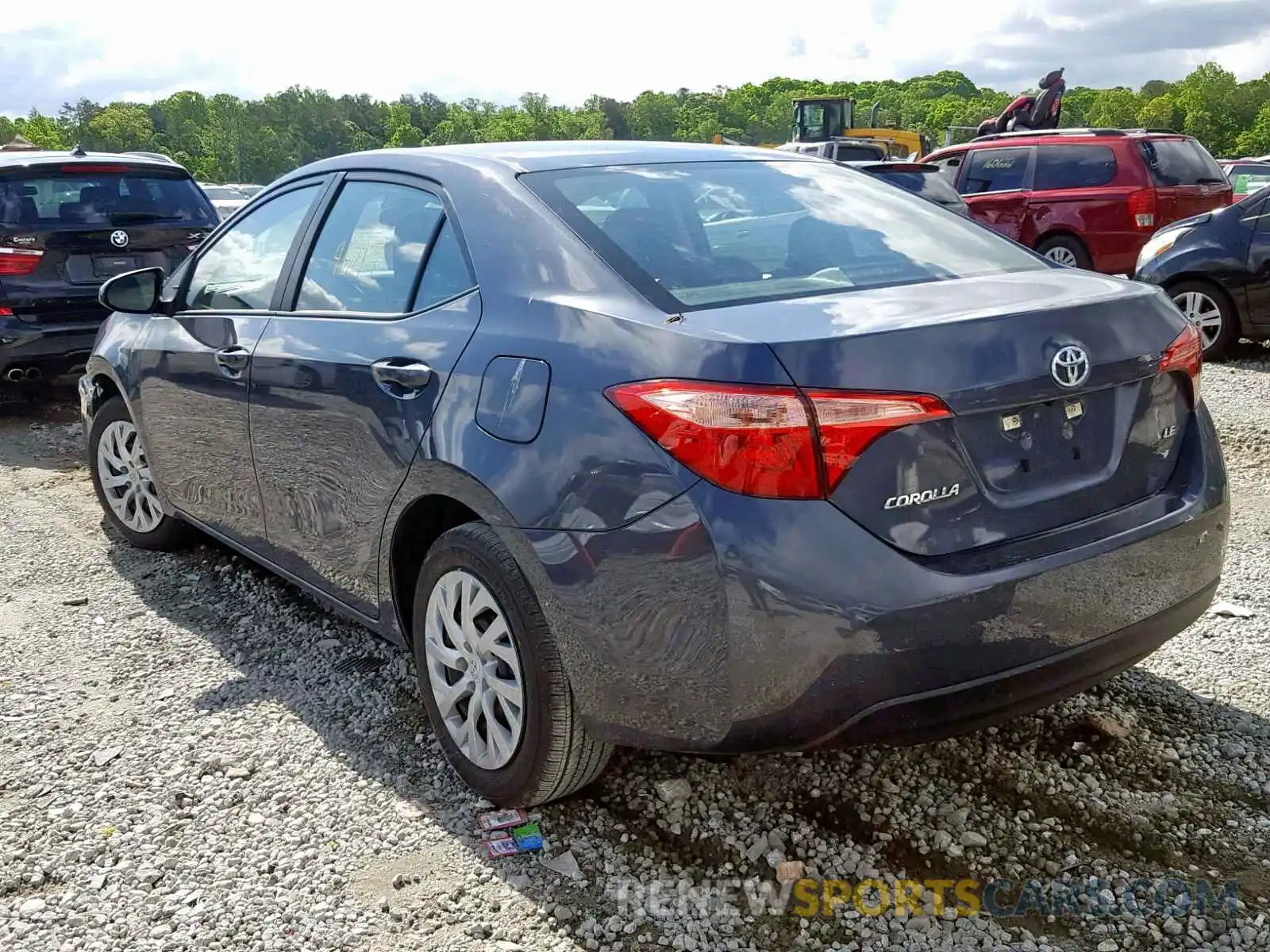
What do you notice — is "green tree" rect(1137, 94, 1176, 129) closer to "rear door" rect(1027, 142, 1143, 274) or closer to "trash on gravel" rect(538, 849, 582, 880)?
"rear door" rect(1027, 142, 1143, 274)

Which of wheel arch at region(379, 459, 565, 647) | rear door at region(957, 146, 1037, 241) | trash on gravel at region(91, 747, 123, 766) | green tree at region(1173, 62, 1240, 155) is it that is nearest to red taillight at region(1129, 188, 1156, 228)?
rear door at region(957, 146, 1037, 241)

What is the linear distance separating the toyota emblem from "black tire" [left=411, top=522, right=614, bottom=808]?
1.21 meters

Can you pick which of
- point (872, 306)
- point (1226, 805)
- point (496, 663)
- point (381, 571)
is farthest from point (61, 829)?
point (1226, 805)

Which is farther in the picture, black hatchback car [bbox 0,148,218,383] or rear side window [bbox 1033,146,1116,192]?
rear side window [bbox 1033,146,1116,192]

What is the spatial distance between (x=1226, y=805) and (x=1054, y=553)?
0.99 meters

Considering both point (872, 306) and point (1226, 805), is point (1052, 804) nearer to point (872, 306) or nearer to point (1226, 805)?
point (1226, 805)

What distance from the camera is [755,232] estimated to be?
9.66 ft

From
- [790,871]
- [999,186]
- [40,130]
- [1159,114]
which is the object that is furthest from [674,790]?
[1159,114]

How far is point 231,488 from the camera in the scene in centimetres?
394

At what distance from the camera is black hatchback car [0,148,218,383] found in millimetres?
7234

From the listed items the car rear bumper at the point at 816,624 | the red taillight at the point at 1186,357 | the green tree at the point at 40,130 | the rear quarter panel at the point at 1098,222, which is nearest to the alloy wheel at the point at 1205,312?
the rear quarter panel at the point at 1098,222

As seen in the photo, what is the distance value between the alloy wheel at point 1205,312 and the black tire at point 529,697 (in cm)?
706

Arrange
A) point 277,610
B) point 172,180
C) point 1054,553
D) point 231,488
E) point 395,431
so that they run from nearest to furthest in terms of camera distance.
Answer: point 1054,553 → point 395,431 → point 231,488 → point 277,610 → point 172,180

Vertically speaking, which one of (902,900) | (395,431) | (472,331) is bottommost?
(902,900)
